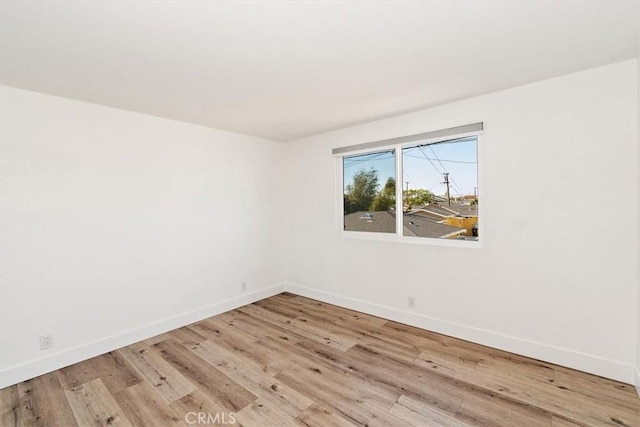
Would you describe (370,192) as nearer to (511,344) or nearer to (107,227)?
(511,344)

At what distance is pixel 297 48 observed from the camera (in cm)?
182

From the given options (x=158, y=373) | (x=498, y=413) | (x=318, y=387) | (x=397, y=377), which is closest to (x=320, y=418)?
(x=318, y=387)

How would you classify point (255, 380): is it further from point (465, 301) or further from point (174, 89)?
point (174, 89)

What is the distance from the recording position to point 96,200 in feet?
8.94

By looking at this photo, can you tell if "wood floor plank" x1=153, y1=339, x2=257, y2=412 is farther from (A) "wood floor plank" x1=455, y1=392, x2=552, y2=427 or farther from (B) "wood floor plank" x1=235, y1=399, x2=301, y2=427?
(A) "wood floor plank" x1=455, y1=392, x2=552, y2=427

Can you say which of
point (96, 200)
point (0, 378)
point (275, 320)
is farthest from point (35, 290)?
point (275, 320)

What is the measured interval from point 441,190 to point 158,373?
3167 millimetres

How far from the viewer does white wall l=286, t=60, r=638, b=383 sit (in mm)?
2137

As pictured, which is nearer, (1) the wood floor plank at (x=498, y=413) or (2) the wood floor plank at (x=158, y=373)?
(1) the wood floor plank at (x=498, y=413)

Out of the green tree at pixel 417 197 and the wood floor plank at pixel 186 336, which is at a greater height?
the green tree at pixel 417 197

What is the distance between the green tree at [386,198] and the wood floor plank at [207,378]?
7.89ft

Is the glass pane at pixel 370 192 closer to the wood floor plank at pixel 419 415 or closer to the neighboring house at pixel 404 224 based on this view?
the neighboring house at pixel 404 224

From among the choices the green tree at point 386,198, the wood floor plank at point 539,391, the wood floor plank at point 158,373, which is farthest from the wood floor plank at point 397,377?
the green tree at point 386,198

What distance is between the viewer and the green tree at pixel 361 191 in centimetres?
368
